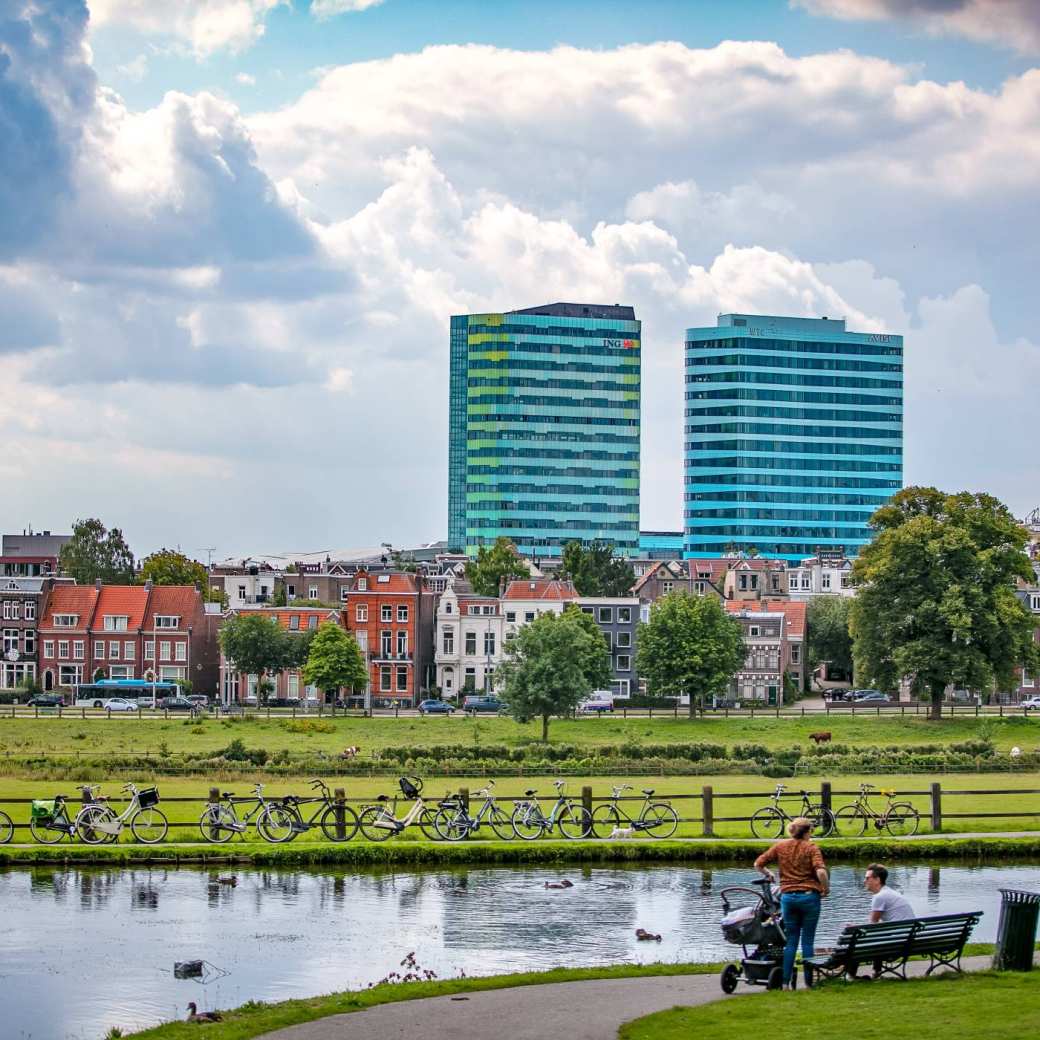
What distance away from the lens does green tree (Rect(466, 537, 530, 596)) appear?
167375mm

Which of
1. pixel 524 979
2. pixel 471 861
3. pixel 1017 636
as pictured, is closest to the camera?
pixel 524 979

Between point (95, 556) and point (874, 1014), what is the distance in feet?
554

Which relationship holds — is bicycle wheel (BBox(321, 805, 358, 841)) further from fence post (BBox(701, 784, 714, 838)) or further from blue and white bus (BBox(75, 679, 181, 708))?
blue and white bus (BBox(75, 679, 181, 708))

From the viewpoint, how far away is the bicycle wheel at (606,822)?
4856cm

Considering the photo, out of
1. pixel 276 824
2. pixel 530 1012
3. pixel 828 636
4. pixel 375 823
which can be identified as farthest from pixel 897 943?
pixel 828 636

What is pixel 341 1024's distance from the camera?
24891 millimetres

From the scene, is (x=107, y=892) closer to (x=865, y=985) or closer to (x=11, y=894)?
(x=11, y=894)

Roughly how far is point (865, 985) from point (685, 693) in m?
95.2

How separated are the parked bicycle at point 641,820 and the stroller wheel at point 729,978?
2114 cm

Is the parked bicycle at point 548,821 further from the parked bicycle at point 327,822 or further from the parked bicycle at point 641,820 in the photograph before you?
the parked bicycle at point 327,822

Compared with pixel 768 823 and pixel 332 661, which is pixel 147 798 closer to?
pixel 768 823

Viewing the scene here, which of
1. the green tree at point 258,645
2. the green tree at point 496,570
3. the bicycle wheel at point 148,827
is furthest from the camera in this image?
the green tree at point 496,570

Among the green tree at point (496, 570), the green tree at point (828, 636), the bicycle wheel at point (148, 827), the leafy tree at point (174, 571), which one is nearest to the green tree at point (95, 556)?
the leafy tree at point (174, 571)

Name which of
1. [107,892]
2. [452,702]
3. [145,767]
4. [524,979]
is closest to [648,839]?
[107,892]
